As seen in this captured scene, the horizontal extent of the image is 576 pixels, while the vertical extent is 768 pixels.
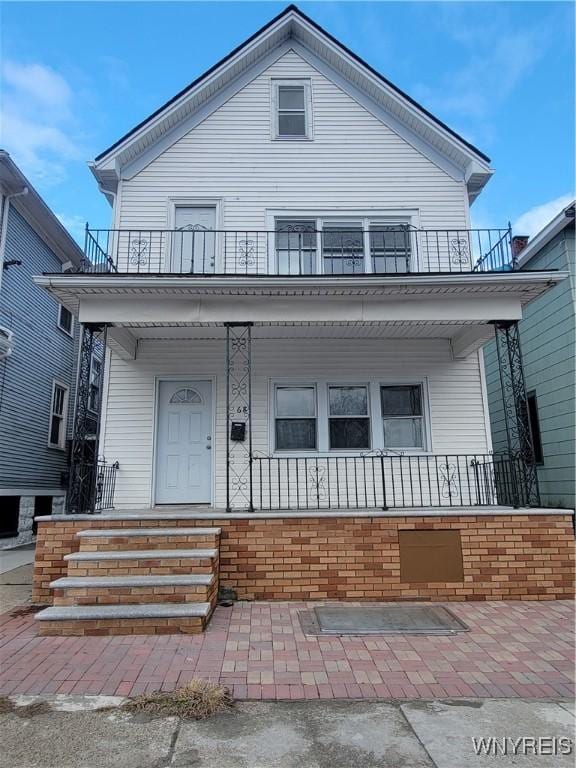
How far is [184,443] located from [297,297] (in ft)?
10.1

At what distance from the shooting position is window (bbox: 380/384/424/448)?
318 inches

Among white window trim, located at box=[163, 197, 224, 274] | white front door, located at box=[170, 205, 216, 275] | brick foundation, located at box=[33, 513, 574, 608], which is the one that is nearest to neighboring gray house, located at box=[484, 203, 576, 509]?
brick foundation, located at box=[33, 513, 574, 608]

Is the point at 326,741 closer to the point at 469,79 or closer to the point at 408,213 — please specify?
the point at 408,213

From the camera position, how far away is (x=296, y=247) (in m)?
8.62

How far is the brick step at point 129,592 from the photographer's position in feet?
15.9

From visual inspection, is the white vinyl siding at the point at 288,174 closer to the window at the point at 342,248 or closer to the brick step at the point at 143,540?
the window at the point at 342,248

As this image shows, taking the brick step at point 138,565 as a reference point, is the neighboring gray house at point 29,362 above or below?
above

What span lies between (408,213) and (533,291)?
2970 mm

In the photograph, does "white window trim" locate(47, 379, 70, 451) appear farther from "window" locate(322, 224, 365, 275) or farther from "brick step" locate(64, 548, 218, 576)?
"brick step" locate(64, 548, 218, 576)

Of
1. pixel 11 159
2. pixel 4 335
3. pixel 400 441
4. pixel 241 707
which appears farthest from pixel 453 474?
pixel 11 159

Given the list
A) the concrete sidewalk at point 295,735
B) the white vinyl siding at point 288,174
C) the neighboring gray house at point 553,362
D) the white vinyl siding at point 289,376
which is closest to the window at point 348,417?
the white vinyl siding at point 289,376

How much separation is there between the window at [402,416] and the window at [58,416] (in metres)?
9.28

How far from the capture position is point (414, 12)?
9.27 meters

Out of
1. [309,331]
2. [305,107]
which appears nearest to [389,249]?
[309,331]
